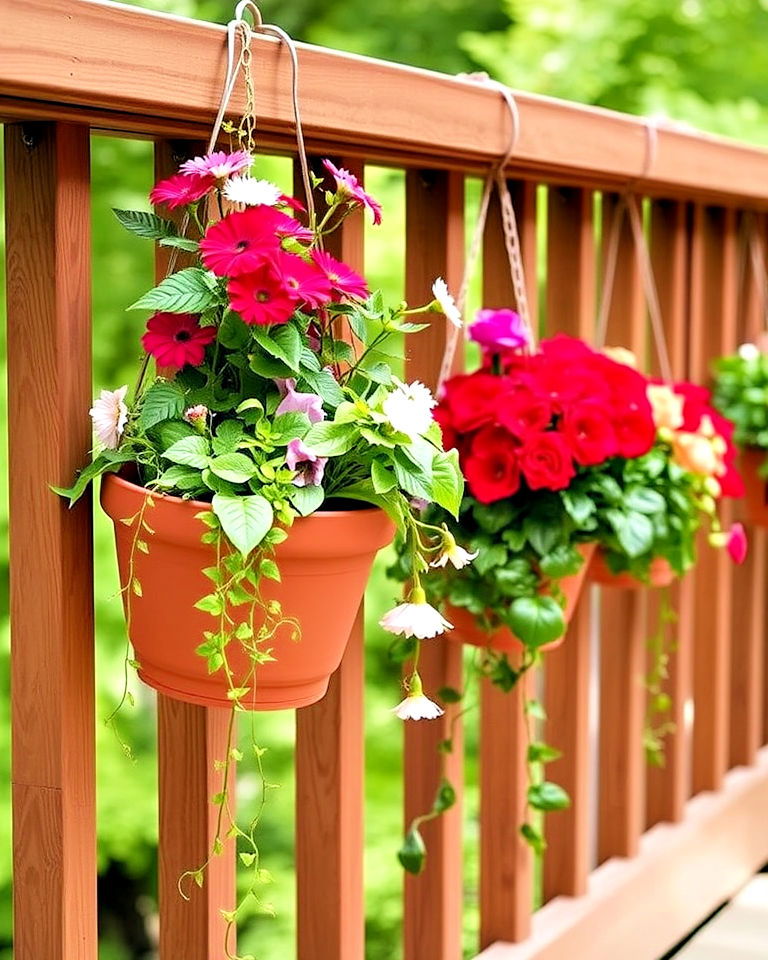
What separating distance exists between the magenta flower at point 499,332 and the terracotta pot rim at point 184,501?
0.45 meters

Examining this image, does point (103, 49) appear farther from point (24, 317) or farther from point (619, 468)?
point (619, 468)

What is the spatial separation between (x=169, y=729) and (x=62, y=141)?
0.51 meters

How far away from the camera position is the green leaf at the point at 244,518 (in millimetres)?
927

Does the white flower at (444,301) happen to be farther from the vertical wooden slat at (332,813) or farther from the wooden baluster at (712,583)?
the wooden baluster at (712,583)

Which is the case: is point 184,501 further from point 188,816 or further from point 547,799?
point 547,799

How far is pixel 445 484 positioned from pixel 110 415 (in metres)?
0.25

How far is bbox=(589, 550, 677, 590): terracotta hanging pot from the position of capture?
1.69 meters

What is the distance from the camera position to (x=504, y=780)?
168 cm

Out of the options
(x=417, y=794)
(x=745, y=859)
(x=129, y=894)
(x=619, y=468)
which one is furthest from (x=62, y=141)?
(x=129, y=894)

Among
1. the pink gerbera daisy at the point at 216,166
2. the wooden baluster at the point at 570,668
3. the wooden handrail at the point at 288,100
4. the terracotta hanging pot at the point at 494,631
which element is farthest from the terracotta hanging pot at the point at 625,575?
the pink gerbera daisy at the point at 216,166

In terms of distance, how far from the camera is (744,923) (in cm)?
205

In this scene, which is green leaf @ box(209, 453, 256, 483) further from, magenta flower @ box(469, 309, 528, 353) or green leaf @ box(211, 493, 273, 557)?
magenta flower @ box(469, 309, 528, 353)

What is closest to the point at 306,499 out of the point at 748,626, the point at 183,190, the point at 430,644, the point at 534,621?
the point at 183,190

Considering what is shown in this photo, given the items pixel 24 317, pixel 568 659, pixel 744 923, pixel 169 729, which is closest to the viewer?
pixel 24 317
